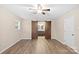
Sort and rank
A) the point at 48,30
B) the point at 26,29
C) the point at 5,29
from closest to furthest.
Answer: the point at 5,29, the point at 26,29, the point at 48,30

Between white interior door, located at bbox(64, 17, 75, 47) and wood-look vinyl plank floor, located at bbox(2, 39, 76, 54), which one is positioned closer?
wood-look vinyl plank floor, located at bbox(2, 39, 76, 54)

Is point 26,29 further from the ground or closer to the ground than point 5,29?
closer to the ground

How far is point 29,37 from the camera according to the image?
519 inches

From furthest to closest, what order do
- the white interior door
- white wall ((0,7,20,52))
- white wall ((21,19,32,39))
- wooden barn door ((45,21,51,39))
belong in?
1. wooden barn door ((45,21,51,39))
2. white wall ((21,19,32,39))
3. the white interior door
4. white wall ((0,7,20,52))

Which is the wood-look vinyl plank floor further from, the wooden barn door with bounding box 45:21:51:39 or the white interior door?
the wooden barn door with bounding box 45:21:51:39

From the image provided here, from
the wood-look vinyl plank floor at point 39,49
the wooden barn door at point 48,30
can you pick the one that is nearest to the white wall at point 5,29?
the wood-look vinyl plank floor at point 39,49

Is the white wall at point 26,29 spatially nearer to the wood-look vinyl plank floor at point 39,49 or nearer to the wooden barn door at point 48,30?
the wooden barn door at point 48,30

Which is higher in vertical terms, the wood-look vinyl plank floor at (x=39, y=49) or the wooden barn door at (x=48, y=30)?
the wooden barn door at (x=48, y=30)

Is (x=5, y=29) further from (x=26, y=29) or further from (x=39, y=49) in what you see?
(x=26, y=29)

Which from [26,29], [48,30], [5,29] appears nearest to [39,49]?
[5,29]

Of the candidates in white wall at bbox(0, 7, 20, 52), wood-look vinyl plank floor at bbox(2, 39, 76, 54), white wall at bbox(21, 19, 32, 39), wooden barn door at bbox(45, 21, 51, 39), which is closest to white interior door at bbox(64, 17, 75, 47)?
wood-look vinyl plank floor at bbox(2, 39, 76, 54)

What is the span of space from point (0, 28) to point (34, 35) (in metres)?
7.49
